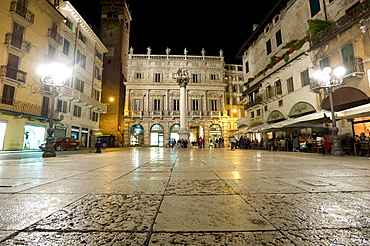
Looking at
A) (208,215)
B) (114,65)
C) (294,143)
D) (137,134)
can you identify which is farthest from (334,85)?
(114,65)

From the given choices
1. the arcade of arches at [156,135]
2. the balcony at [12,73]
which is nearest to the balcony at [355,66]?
the arcade of arches at [156,135]

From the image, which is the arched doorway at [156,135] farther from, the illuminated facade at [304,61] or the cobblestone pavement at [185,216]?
the cobblestone pavement at [185,216]

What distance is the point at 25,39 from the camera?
1720cm

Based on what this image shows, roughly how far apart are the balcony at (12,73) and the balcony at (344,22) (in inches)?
961

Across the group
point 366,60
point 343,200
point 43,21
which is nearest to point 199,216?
point 343,200

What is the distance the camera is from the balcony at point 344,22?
35.0 ft

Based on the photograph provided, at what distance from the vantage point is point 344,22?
1188cm

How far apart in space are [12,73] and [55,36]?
22.4 feet

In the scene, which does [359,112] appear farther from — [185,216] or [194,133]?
[194,133]

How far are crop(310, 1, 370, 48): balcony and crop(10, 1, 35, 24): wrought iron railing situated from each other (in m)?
24.8

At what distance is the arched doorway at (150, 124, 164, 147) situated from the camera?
32.6m

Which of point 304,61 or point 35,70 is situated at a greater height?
point 35,70

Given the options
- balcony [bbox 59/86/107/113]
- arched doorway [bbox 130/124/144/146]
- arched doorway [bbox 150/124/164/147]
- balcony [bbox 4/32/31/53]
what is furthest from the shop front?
arched doorway [bbox 150/124/164/147]

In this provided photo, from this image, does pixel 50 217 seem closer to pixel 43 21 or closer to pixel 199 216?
pixel 199 216
